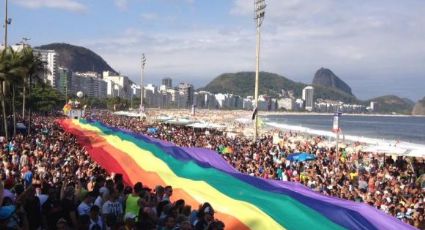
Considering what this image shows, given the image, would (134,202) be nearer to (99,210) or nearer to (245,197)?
(99,210)

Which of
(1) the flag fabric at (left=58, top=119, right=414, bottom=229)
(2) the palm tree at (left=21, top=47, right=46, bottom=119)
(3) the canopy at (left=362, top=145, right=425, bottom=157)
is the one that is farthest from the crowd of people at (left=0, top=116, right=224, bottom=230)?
(2) the palm tree at (left=21, top=47, right=46, bottom=119)

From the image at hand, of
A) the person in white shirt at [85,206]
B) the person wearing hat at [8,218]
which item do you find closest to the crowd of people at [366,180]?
the person in white shirt at [85,206]

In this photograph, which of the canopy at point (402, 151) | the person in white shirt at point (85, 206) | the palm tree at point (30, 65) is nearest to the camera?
the person in white shirt at point (85, 206)

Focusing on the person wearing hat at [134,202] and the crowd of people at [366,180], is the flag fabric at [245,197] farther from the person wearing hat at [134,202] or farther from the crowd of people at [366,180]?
the crowd of people at [366,180]

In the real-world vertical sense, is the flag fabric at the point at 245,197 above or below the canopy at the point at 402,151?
above

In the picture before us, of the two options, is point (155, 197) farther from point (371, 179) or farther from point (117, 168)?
point (371, 179)

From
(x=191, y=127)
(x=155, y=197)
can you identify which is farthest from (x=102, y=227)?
(x=191, y=127)

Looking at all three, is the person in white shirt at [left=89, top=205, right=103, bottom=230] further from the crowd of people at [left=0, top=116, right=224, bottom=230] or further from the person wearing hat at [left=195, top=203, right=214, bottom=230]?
the person wearing hat at [left=195, top=203, right=214, bottom=230]

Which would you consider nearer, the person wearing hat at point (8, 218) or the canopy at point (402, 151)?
the person wearing hat at point (8, 218)
